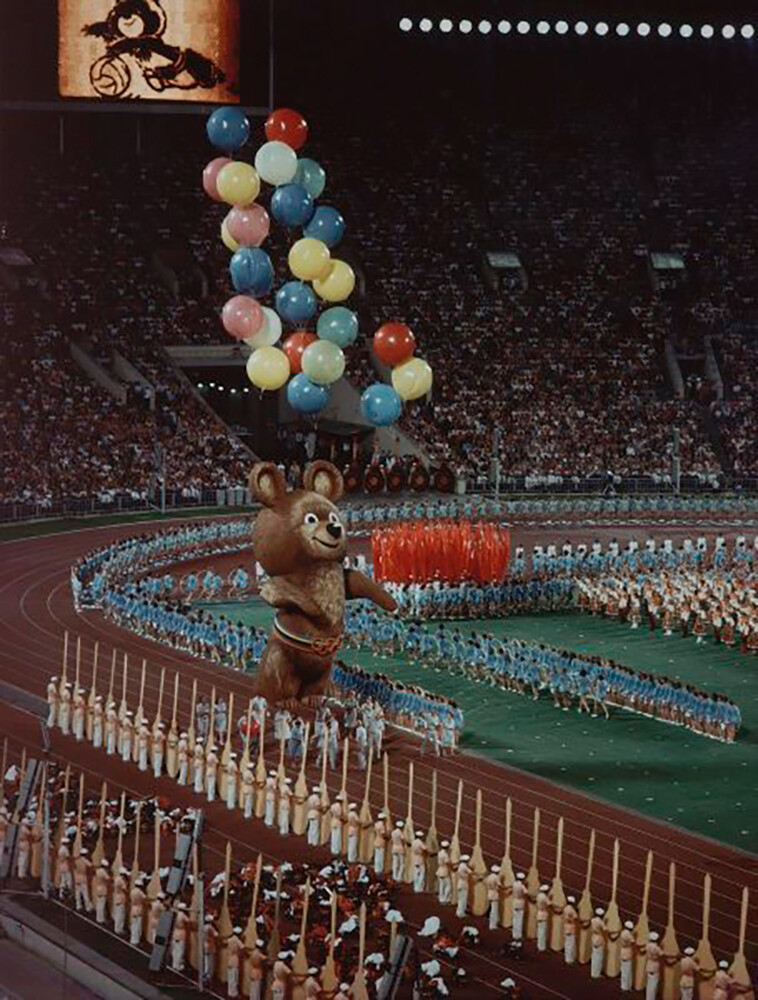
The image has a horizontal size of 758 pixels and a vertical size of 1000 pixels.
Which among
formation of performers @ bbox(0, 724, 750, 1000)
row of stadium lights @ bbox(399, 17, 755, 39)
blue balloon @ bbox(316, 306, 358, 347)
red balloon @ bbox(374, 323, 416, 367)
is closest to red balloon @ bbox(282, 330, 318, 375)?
blue balloon @ bbox(316, 306, 358, 347)

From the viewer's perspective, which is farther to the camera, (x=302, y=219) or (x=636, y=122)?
(x=636, y=122)

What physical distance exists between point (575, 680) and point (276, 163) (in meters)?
7.62

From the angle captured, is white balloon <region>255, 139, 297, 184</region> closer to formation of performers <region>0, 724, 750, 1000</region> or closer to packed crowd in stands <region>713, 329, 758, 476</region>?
formation of performers <region>0, 724, 750, 1000</region>

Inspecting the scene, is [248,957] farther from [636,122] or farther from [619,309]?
[636,122]

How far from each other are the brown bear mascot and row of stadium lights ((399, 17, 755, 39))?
1186 inches

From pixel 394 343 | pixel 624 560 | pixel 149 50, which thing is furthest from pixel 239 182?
pixel 149 50

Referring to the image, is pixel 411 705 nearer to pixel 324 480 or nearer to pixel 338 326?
pixel 324 480

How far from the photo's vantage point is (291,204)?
23438 millimetres

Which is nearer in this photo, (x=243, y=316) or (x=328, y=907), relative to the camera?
(x=328, y=907)

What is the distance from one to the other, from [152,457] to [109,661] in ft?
64.7

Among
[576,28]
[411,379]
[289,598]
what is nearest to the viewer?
[289,598]

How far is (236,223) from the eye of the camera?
23703mm

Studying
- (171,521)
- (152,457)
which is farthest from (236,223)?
(152,457)

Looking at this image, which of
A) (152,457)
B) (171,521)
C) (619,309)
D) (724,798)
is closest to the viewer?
(724,798)
